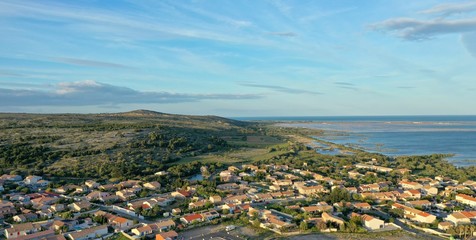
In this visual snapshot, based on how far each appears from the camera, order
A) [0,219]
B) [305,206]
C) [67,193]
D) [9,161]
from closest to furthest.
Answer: [0,219]
[305,206]
[67,193]
[9,161]

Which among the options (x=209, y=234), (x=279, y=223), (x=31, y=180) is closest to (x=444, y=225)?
(x=279, y=223)

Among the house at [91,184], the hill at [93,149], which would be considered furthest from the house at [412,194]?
the house at [91,184]

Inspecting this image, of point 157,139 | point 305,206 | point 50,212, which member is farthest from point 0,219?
point 157,139

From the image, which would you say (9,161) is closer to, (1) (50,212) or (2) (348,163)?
(1) (50,212)

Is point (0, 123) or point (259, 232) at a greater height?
point (0, 123)

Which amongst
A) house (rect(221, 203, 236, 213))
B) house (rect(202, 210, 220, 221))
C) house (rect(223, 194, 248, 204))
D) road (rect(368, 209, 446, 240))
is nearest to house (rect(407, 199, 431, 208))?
road (rect(368, 209, 446, 240))

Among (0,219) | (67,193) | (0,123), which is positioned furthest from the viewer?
(0,123)

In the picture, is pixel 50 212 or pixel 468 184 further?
pixel 468 184

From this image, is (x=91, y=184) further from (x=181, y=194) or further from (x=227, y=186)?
(x=227, y=186)

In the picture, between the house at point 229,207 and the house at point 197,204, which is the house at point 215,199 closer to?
the house at point 197,204
